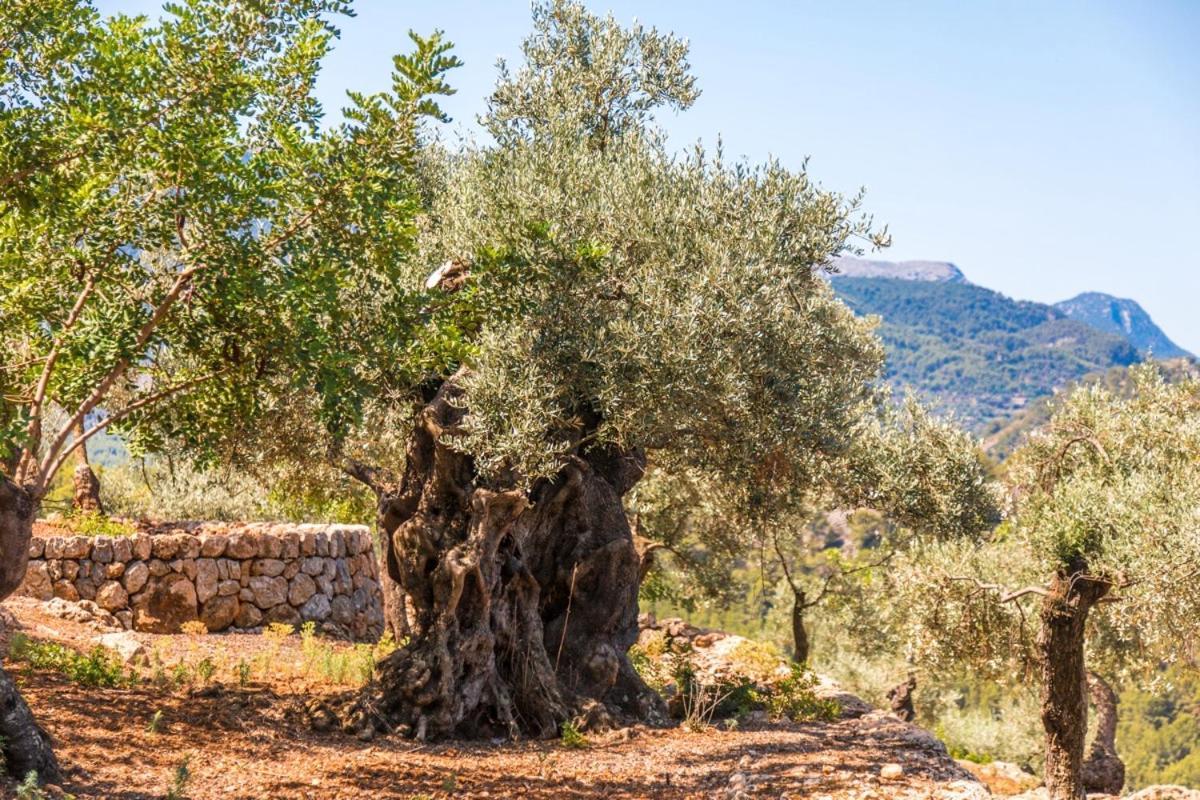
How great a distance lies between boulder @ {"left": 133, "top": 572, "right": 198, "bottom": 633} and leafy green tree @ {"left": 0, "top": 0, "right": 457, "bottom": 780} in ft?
29.0

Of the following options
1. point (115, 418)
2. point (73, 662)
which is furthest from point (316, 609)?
point (115, 418)

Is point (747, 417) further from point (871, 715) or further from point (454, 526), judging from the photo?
point (871, 715)

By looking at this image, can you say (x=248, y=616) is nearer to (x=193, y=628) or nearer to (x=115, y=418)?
(x=193, y=628)

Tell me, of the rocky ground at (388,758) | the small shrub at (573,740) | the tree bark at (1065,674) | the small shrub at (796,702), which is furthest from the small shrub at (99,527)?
the tree bark at (1065,674)

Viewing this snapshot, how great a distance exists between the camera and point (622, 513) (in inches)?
576

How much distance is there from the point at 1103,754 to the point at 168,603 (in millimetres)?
21449

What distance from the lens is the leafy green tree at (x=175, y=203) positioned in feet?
28.3

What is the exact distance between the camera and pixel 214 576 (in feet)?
60.3

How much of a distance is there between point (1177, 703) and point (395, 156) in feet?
478

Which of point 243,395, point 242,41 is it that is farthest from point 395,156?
point 243,395

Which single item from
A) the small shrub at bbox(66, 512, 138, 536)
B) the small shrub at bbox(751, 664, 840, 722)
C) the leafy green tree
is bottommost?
the small shrub at bbox(751, 664, 840, 722)

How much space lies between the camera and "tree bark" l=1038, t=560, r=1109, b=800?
44.3 feet

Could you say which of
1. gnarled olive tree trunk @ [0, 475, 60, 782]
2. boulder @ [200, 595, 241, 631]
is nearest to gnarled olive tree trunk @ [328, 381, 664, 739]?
gnarled olive tree trunk @ [0, 475, 60, 782]

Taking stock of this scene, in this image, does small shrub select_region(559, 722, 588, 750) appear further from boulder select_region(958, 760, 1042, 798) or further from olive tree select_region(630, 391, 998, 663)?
boulder select_region(958, 760, 1042, 798)
